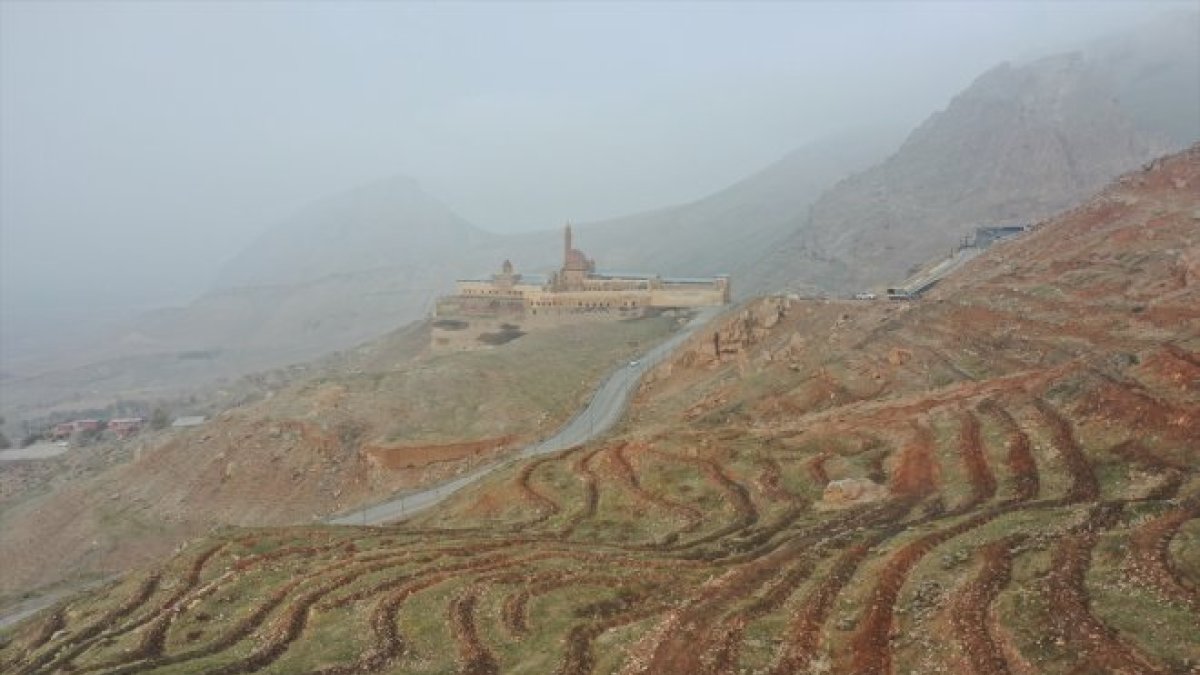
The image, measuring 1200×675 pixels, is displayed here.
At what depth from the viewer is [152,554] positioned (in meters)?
85.2

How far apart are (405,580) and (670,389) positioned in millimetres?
55286

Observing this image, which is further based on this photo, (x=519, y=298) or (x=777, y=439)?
(x=519, y=298)

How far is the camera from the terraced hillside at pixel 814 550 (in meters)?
26.5

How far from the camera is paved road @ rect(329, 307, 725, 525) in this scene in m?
70.2

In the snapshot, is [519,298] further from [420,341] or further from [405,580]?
[405,580]

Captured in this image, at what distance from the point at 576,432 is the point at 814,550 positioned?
5273cm

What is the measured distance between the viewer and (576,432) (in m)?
86.4

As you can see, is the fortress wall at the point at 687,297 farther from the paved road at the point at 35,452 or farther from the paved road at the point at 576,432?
the paved road at the point at 35,452

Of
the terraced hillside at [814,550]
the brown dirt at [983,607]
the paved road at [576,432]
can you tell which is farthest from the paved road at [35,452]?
the brown dirt at [983,607]

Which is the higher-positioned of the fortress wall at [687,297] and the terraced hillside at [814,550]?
the fortress wall at [687,297]

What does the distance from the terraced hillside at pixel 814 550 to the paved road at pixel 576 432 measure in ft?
41.6

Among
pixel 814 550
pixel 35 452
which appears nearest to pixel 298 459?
pixel 814 550

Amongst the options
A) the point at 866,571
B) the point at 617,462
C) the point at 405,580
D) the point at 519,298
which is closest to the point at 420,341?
the point at 519,298

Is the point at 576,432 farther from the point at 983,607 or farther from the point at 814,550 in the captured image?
the point at 983,607
